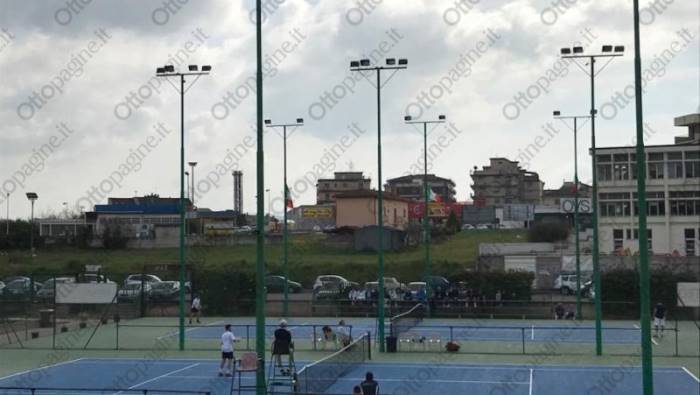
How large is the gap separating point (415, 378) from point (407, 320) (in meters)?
11.9

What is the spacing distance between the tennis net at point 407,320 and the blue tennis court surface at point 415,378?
374 centimetres

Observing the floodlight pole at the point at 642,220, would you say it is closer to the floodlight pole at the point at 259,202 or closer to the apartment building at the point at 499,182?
the floodlight pole at the point at 259,202

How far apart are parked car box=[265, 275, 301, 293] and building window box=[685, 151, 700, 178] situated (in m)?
33.4

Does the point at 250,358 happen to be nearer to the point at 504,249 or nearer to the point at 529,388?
the point at 529,388

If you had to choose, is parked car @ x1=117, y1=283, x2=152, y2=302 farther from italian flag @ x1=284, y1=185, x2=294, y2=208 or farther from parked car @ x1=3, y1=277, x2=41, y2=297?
italian flag @ x1=284, y1=185, x2=294, y2=208

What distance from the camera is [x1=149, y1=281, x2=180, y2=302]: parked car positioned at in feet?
175

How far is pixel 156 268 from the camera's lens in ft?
223

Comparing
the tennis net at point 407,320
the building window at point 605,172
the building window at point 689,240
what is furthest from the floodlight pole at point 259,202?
the building window at point 689,240

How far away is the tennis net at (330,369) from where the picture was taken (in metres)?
22.8

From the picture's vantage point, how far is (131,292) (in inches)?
2213

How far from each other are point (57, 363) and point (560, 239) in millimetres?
58817

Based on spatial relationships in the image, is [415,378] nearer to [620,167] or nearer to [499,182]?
[620,167]

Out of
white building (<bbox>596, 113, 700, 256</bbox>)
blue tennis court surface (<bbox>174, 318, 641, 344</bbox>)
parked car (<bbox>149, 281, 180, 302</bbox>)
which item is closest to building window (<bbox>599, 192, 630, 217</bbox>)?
white building (<bbox>596, 113, 700, 256</bbox>)

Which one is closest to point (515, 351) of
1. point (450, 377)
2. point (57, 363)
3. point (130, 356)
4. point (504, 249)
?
point (450, 377)
